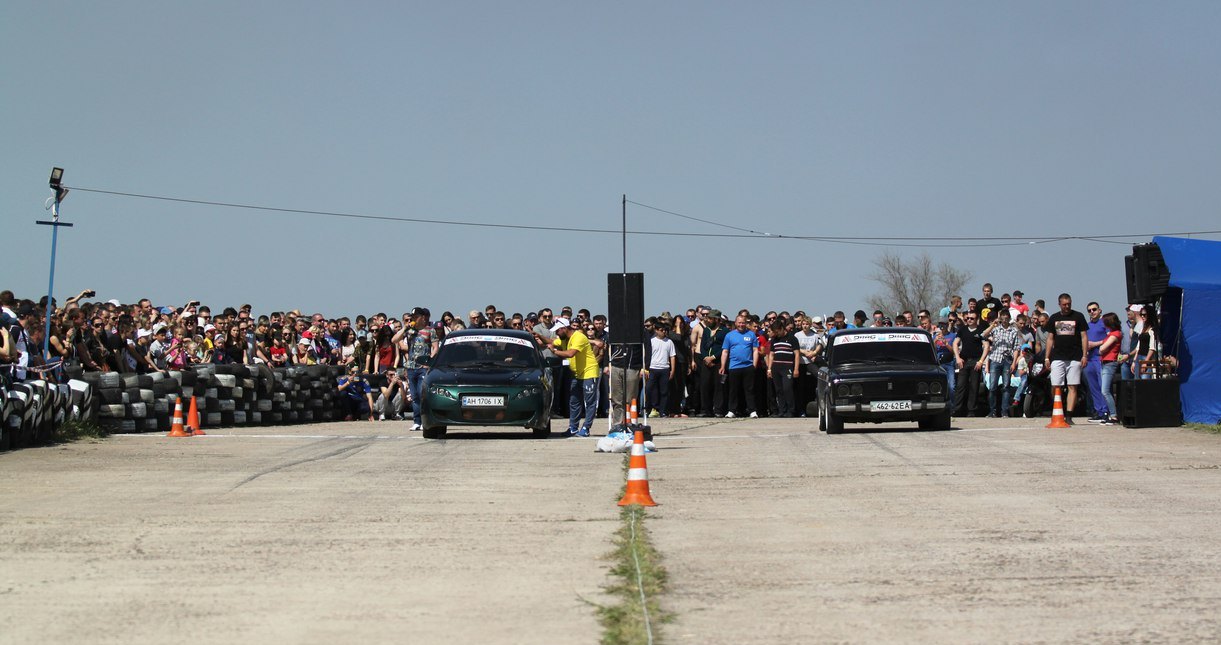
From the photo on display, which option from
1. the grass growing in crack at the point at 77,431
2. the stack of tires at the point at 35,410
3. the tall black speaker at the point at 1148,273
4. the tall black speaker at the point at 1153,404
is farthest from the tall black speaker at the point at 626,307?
the tall black speaker at the point at 1148,273

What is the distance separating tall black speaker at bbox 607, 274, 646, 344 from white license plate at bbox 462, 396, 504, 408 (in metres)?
3.29

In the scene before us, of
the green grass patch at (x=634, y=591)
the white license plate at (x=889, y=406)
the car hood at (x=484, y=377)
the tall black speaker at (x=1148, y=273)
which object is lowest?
the green grass patch at (x=634, y=591)

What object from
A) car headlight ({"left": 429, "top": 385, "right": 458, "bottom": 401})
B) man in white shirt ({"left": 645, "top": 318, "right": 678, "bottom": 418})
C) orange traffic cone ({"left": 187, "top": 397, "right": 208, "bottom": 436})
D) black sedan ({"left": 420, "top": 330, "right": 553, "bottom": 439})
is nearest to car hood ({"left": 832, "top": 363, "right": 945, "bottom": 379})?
black sedan ({"left": 420, "top": 330, "right": 553, "bottom": 439})

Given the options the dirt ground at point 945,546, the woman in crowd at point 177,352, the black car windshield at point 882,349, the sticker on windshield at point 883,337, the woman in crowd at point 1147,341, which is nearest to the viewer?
the dirt ground at point 945,546

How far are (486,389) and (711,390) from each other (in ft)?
32.3

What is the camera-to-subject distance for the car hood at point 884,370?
22906 millimetres

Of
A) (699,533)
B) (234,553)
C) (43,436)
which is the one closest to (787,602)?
(699,533)

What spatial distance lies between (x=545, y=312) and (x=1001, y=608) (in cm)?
2551

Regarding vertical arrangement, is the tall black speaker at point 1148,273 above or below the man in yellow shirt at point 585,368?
above

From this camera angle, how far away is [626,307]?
19.3 metres

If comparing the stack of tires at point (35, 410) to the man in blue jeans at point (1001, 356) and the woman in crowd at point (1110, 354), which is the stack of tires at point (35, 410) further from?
the man in blue jeans at point (1001, 356)

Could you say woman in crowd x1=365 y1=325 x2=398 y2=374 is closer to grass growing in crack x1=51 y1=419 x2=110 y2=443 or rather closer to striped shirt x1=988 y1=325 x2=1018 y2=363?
grass growing in crack x1=51 y1=419 x2=110 y2=443

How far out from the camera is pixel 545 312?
32469mm

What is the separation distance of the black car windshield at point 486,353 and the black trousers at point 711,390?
7.94 metres
